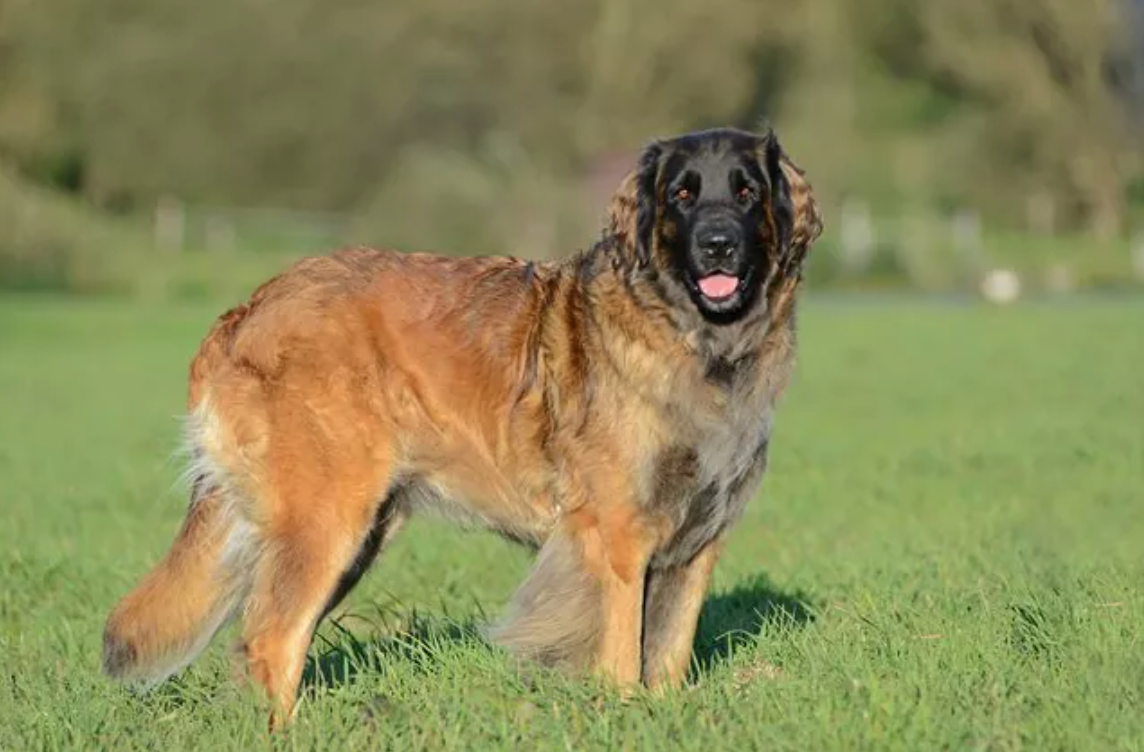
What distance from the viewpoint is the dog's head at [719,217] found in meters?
5.80

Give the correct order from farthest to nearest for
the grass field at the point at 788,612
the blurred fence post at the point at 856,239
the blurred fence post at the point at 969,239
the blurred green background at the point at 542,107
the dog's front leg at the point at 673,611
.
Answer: the blurred green background at the point at 542,107
the blurred fence post at the point at 856,239
the blurred fence post at the point at 969,239
the dog's front leg at the point at 673,611
the grass field at the point at 788,612

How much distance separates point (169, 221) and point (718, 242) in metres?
46.6

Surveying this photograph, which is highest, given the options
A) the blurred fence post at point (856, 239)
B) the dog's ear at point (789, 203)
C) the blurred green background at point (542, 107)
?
the dog's ear at point (789, 203)

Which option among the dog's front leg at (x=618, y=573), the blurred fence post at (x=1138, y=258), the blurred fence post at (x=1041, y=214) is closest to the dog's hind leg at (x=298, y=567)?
the dog's front leg at (x=618, y=573)

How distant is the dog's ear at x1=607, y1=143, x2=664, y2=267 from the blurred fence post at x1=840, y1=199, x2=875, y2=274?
40701 mm

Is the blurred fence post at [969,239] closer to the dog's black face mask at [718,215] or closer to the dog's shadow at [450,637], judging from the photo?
the dog's shadow at [450,637]

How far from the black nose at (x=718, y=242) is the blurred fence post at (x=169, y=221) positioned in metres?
44.3

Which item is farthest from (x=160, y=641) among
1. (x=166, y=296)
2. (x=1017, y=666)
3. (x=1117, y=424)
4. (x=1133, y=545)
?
(x=166, y=296)

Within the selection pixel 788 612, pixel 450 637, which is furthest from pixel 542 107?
pixel 450 637

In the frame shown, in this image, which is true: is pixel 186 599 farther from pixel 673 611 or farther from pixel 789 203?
pixel 789 203

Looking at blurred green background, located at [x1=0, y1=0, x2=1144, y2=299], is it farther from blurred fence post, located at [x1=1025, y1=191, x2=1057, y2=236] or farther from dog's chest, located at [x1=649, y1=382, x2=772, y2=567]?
dog's chest, located at [x1=649, y1=382, x2=772, y2=567]

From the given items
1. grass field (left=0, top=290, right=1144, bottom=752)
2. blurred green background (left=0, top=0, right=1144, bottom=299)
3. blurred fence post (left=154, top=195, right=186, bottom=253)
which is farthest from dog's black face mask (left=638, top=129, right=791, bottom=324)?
blurred fence post (left=154, top=195, right=186, bottom=253)

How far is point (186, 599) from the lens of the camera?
5.98 m

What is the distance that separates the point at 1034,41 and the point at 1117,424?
39.3 m
